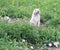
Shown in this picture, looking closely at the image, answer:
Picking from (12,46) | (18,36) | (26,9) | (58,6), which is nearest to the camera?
(12,46)

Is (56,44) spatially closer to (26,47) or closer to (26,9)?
(26,47)

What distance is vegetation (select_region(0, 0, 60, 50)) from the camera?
258 inches

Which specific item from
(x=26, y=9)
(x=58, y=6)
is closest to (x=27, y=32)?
(x=26, y=9)

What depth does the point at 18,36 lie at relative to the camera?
6.84m

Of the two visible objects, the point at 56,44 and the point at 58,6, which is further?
Answer: the point at 58,6

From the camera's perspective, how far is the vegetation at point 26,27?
6551 mm

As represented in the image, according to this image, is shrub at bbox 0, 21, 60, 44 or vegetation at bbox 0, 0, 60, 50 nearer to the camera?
vegetation at bbox 0, 0, 60, 50

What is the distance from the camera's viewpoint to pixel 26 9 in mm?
9414

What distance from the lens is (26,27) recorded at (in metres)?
7.00

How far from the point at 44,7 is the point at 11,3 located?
1146mm

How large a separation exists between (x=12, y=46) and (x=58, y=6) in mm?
4282

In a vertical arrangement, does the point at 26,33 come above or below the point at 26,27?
below

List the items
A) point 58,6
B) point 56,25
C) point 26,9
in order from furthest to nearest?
point 58,6, point 26,9, point 56,25

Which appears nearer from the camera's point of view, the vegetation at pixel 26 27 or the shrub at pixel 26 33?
the vegetation at pixel 26 27
